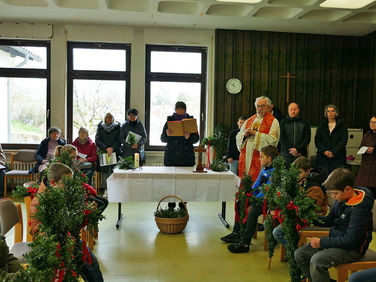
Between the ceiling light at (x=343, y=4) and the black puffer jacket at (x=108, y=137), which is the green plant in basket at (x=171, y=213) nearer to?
the black puffer jacket at (x=108, y=137)

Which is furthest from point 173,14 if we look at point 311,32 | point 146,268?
point 146,268

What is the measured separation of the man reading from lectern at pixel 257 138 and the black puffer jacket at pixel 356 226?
5.78 feet

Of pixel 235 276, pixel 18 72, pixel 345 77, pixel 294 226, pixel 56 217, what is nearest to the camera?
pixel 56 217

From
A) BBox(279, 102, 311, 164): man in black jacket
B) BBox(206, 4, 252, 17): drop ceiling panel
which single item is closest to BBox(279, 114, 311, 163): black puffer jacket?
BBox(279, 102, 311, 164): man in black jacket

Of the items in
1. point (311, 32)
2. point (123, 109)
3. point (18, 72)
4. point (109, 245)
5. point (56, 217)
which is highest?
point (311, 32)

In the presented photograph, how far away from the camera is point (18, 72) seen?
671 cm

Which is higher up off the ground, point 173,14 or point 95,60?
point 173,14

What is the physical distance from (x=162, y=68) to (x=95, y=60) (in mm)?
1259

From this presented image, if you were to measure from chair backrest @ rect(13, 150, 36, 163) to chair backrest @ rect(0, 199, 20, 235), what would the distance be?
402 cm

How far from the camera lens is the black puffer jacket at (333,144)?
5.02 meters

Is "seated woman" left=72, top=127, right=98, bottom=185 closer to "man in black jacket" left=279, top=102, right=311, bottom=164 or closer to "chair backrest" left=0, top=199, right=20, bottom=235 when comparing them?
"man in black jacket" left=279, top=102, right=311, bottom=164

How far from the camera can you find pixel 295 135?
5.20 meters

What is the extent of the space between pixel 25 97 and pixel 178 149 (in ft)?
12.2

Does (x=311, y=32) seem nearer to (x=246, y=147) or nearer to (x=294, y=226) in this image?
(x=246, y=147)
